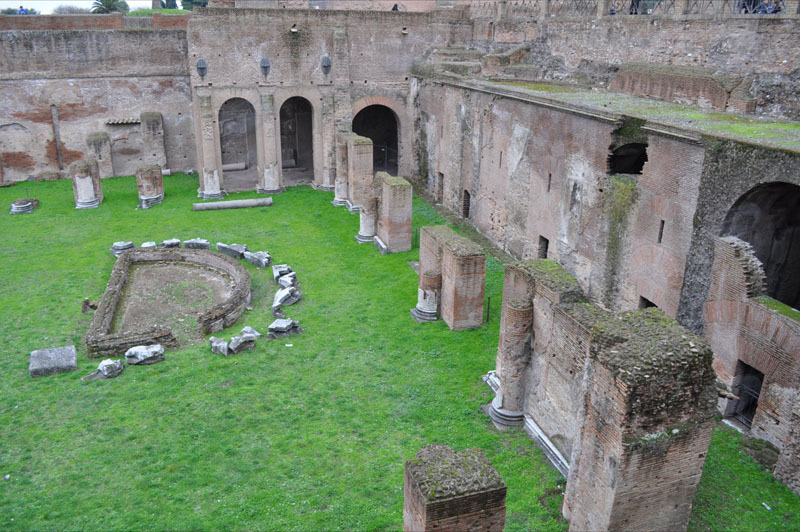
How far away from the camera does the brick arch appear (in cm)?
1003

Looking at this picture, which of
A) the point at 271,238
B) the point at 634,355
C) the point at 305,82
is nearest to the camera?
the point at 634,355

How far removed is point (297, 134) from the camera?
2516 cm

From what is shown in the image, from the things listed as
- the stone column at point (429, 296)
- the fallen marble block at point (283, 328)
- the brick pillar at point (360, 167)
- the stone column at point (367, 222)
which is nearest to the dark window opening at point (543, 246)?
the stone column at point (429, 296)

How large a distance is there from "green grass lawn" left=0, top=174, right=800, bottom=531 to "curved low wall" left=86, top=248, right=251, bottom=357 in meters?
0.29

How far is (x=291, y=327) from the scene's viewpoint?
11.8 metres

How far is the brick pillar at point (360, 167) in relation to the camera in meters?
18.3

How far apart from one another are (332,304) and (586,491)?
24.1ft

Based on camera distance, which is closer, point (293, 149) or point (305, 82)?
point (305, 82)

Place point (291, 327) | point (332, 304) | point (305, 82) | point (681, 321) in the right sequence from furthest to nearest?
point (305, 82) < point (332, 304) < point (291, 327) < point (681, 321)

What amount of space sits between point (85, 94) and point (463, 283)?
1687 cm

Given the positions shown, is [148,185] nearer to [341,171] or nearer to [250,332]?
[341,171]

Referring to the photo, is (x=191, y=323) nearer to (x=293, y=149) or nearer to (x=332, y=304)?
(x=332, y=304)

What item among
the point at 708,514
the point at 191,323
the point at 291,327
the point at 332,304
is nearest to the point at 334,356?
the point at 291,327

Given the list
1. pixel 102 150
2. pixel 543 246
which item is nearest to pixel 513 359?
pixel 543 246
